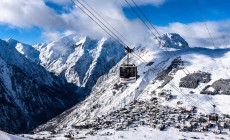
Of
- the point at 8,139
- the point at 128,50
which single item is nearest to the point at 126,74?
the point at 128,50

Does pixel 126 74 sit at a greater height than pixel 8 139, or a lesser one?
greater

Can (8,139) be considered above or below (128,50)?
below

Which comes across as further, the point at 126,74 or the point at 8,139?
the point at 126,74

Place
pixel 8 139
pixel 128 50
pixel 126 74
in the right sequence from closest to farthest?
pixel 8 139 < pixel 128 50 < pixel 126 74

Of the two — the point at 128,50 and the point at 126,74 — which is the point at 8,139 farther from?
the point at 126,74

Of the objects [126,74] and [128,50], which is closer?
[128,50]

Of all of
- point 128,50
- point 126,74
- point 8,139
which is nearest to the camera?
point 8,139

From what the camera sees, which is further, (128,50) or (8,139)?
(128,50)
